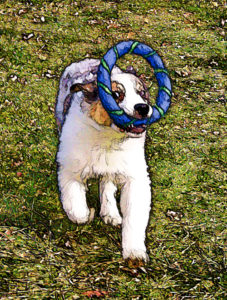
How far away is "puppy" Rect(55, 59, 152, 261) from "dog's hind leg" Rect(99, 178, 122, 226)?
9 centimetres

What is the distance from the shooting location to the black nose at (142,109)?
3.63m

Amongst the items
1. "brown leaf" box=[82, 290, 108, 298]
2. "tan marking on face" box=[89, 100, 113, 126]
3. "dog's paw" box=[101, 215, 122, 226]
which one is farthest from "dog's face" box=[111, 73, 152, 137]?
"brown leaf" box=[82, 290, 108, 298]

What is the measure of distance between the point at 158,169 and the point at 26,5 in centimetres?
465

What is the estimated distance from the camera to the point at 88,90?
3.88 metres

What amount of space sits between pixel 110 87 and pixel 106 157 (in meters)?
0.75

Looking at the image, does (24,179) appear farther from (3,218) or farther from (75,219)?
(75,219)

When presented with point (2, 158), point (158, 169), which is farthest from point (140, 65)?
point (2, 158)

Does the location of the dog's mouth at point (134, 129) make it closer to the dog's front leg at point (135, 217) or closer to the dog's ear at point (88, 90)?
the dog's ear at point (88, 90)

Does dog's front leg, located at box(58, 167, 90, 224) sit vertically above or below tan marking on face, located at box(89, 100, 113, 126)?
below

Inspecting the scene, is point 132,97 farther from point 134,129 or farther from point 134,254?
point 134,254

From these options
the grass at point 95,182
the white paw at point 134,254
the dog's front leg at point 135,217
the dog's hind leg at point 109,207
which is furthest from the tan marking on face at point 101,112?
the grass at point 95,182

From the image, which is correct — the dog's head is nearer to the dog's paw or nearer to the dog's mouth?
the dog's mouth

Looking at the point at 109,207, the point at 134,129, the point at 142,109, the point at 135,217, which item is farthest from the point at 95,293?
the point at 142,109

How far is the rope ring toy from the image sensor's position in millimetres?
3574
